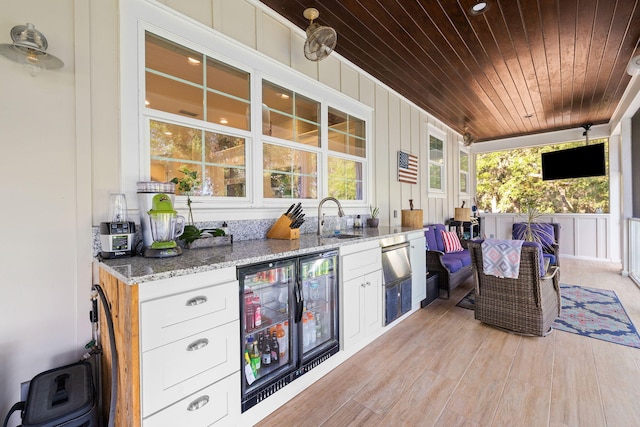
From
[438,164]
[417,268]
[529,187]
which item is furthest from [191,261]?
[529,187]

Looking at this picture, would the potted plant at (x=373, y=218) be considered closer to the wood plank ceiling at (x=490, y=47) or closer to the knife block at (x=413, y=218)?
the knife block at (x=413, y=218)

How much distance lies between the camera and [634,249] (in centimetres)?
443

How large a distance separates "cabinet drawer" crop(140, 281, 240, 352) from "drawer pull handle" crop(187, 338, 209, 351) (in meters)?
0.05

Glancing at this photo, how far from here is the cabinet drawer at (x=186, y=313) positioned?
3.67ft

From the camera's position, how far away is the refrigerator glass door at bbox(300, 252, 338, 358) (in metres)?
1.93

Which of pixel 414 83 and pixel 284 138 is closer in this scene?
pixel 284 138

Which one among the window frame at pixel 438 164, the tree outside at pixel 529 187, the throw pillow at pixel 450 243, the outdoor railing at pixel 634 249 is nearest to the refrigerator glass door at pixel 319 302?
the throw pillow at pixel 450 243

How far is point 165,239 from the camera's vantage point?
155 cm

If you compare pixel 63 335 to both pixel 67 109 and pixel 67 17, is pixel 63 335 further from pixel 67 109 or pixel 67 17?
pixel 67 17

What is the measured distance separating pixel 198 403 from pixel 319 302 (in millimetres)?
1032

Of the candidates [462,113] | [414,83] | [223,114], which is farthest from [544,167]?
[223,114]

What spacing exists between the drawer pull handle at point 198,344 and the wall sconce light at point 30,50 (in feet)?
5.06

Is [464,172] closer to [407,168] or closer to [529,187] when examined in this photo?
[529,187]

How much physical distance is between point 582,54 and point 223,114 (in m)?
3.89
